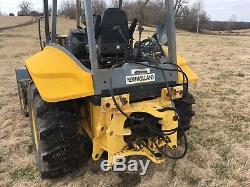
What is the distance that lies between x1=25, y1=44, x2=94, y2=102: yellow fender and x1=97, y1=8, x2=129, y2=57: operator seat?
38cm

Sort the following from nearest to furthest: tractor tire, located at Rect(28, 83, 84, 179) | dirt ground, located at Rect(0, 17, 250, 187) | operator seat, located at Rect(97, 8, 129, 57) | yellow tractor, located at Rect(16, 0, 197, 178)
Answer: yellow tractor, located at Rect(16, 0, 197, 178) → tractor tire, located at Rect(28, 83, 84, 179) → operator seat, located at Rect(97, 8, 129, 57) → dirt ground, located at Rect(0, 17, 250, 187)

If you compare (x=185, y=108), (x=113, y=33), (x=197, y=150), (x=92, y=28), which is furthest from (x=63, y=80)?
(x=197, y=150)

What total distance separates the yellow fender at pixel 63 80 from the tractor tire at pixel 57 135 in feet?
0.92

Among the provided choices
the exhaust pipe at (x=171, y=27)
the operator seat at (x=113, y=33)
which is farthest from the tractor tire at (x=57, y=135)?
the exhaust pipe at (x=171, y=27)

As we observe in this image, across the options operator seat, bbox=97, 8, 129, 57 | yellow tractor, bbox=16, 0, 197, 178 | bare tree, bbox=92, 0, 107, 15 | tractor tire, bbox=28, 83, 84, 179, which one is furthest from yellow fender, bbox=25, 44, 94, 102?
bare tree, bbox=92, 0, 107, 15

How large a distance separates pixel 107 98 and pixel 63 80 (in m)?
0.43

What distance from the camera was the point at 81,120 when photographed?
11.4 ft

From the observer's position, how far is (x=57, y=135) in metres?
3.08

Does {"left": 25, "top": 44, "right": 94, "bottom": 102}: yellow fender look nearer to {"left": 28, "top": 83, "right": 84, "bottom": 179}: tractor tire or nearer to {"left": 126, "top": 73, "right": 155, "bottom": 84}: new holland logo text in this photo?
{"left": 28, "top": 83, "right": 84, "bottom": 179}: tractor tire

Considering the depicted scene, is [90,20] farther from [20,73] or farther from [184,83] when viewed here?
[20,73]

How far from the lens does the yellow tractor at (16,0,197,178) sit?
2959mm

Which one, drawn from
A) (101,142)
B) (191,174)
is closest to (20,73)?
(101,142)

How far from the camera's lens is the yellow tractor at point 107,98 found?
2.96m

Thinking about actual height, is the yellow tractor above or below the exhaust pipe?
below
